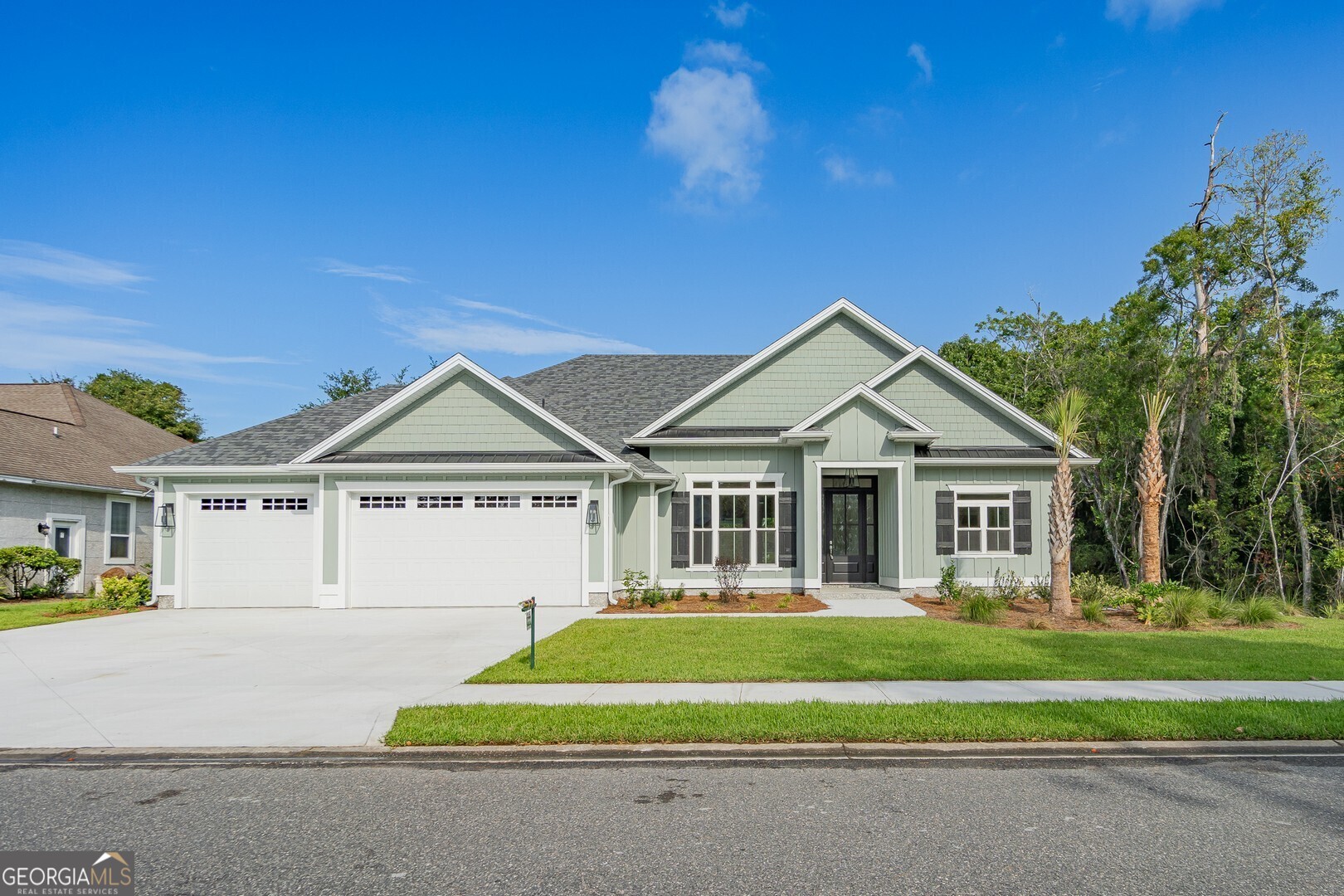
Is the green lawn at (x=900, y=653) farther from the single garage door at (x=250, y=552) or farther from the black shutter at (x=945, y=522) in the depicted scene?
the single garage door at (x=250, y=552)

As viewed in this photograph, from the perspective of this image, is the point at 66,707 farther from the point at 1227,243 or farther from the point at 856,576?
the point at 1227,243

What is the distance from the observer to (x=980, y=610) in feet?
46.4

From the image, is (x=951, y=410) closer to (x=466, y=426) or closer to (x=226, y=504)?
(x=466, y=426)

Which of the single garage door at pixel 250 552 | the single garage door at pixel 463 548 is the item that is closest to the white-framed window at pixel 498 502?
the single garage door at pixel 463 548

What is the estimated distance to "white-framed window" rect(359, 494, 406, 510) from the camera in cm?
1684

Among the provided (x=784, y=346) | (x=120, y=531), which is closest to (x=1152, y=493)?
(x=784, y=346)

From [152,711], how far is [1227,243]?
83.8ft

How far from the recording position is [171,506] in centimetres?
1698

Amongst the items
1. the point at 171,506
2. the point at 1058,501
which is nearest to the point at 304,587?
the point at 171,506

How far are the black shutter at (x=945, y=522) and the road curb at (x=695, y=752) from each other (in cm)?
1191

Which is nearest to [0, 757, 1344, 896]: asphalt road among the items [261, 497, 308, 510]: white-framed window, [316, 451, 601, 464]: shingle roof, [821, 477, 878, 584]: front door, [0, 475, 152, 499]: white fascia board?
[316, 451, 601, 464]: shingle roof

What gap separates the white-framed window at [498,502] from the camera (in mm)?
16922

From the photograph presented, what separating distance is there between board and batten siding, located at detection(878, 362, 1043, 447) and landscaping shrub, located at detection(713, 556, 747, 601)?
5.52 meters

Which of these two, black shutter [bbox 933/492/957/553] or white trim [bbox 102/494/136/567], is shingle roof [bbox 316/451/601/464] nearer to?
black shutter [bbox 933/492/957/553]
